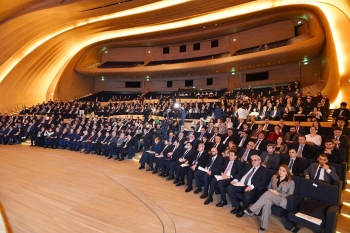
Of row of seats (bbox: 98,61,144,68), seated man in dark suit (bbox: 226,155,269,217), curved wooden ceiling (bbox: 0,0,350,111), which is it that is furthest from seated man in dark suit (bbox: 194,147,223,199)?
row of seats (bbox: 98,61,144,68)

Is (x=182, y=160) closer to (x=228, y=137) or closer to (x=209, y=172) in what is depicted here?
(x=209, y=172)

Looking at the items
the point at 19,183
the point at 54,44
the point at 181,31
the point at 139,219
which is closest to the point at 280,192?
the point at 139,219

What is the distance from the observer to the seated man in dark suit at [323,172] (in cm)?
344

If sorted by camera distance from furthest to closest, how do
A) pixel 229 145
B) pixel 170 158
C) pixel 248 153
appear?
1. pixel 170 158
2. pixel 229 145
3. pixel 248 153

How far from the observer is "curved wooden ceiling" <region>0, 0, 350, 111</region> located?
1055cm

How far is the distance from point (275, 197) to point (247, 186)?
1.88 ft

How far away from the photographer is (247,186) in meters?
3.83

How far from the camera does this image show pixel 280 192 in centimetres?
341

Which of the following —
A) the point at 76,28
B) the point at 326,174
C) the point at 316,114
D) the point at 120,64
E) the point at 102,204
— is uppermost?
the point at 76,28

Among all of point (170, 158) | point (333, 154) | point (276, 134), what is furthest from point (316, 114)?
point (170, 158)

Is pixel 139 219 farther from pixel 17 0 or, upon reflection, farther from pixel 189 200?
pixel 17 0

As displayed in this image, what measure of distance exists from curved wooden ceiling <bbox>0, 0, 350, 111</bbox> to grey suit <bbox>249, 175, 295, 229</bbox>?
26.1 feet

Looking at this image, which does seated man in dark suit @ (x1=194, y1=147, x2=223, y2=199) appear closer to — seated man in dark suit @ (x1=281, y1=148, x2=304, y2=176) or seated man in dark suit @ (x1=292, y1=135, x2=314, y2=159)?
seated man in dark suit @ (x1=281, y1=148, x2=304, y2=176)

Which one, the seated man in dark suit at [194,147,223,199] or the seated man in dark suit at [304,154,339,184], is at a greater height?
the seated man in dark suit at [304,154,339,184]
